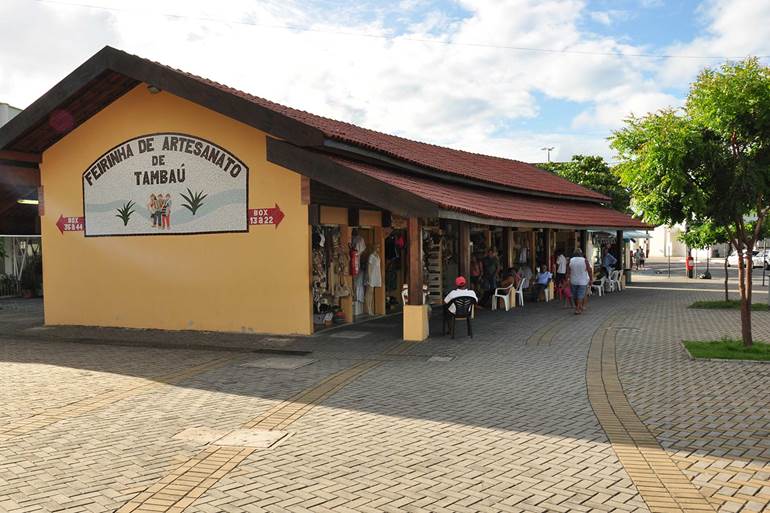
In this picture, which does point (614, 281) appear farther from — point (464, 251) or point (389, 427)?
point (389, 427)

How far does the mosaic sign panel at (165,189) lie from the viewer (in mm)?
13516

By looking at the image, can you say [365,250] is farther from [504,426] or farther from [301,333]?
[504,426]

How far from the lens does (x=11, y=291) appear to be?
24.0 meters

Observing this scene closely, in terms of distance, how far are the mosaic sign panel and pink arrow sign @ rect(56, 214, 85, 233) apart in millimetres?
200

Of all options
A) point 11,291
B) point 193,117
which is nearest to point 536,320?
point 193,117

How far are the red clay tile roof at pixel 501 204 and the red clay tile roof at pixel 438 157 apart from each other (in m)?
0.38

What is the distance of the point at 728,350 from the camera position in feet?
34.3

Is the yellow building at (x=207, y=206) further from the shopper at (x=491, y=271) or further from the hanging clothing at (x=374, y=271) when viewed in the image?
the shopper at (x=491, y=271)

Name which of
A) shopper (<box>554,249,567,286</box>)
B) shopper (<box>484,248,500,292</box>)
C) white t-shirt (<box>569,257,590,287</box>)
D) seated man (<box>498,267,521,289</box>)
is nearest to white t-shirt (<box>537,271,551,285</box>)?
seated man (<box>498,267,521,289</box>)

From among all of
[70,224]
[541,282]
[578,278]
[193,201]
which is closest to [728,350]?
[578,278]

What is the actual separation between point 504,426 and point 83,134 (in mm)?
12308

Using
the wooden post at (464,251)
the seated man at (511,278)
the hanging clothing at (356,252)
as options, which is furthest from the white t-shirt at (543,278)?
the hanging clothing at (356,252)

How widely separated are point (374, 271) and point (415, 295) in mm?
3440

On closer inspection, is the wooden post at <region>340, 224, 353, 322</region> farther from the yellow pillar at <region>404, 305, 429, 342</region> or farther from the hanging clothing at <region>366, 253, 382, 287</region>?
the yellow pillar at <region>404, 305, 429, 342</region>
